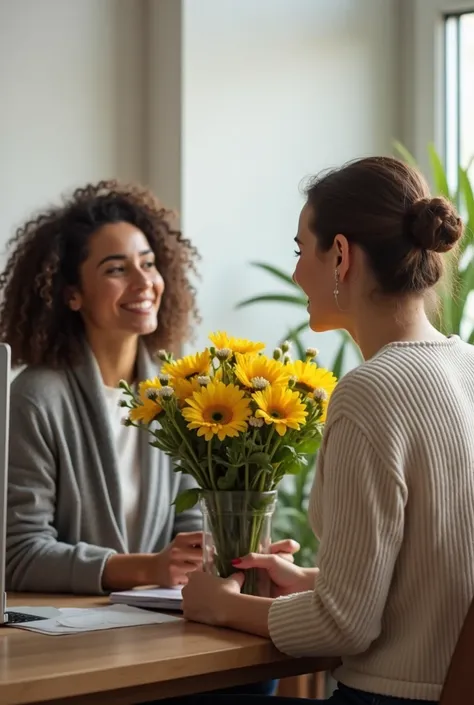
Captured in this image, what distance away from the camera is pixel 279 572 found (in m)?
1.85

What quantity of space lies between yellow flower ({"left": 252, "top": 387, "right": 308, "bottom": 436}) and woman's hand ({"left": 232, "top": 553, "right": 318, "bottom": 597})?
0.68 feet

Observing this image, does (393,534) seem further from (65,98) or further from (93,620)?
(65,98)

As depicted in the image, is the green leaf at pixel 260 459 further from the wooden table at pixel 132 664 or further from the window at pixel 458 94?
the window at pixel 458 94

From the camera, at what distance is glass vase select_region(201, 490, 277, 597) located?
1.85m

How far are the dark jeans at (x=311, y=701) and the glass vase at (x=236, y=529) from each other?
6.4 inches

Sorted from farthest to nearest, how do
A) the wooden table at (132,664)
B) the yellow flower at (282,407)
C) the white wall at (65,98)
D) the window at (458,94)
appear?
1. the window at (458,94)
2. the white wall at (65,98)
3. the yellow flower at (282,407)
4. the wooden table at (132,664)

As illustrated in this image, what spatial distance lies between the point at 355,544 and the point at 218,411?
35 cm

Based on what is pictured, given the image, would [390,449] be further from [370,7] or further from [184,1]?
[370,7]

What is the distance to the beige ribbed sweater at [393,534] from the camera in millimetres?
1554

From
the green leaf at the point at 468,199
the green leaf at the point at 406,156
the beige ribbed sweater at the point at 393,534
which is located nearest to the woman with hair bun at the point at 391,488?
the beige ribbed sweater at the point at 393,534

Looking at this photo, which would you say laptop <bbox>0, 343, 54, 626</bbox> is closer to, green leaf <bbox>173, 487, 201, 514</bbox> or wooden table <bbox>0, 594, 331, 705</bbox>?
wooden table <bbox>0, 594, 331, 705</bbox>

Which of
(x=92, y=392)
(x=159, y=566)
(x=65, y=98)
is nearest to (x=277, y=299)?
(x=65, y=98)

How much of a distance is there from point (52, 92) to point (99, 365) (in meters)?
1.08

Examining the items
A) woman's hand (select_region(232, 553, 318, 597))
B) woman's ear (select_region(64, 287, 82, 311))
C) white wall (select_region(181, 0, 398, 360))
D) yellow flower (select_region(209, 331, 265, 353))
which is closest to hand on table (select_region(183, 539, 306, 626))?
woman's hand (select_region(232, 553, 318, 597))
